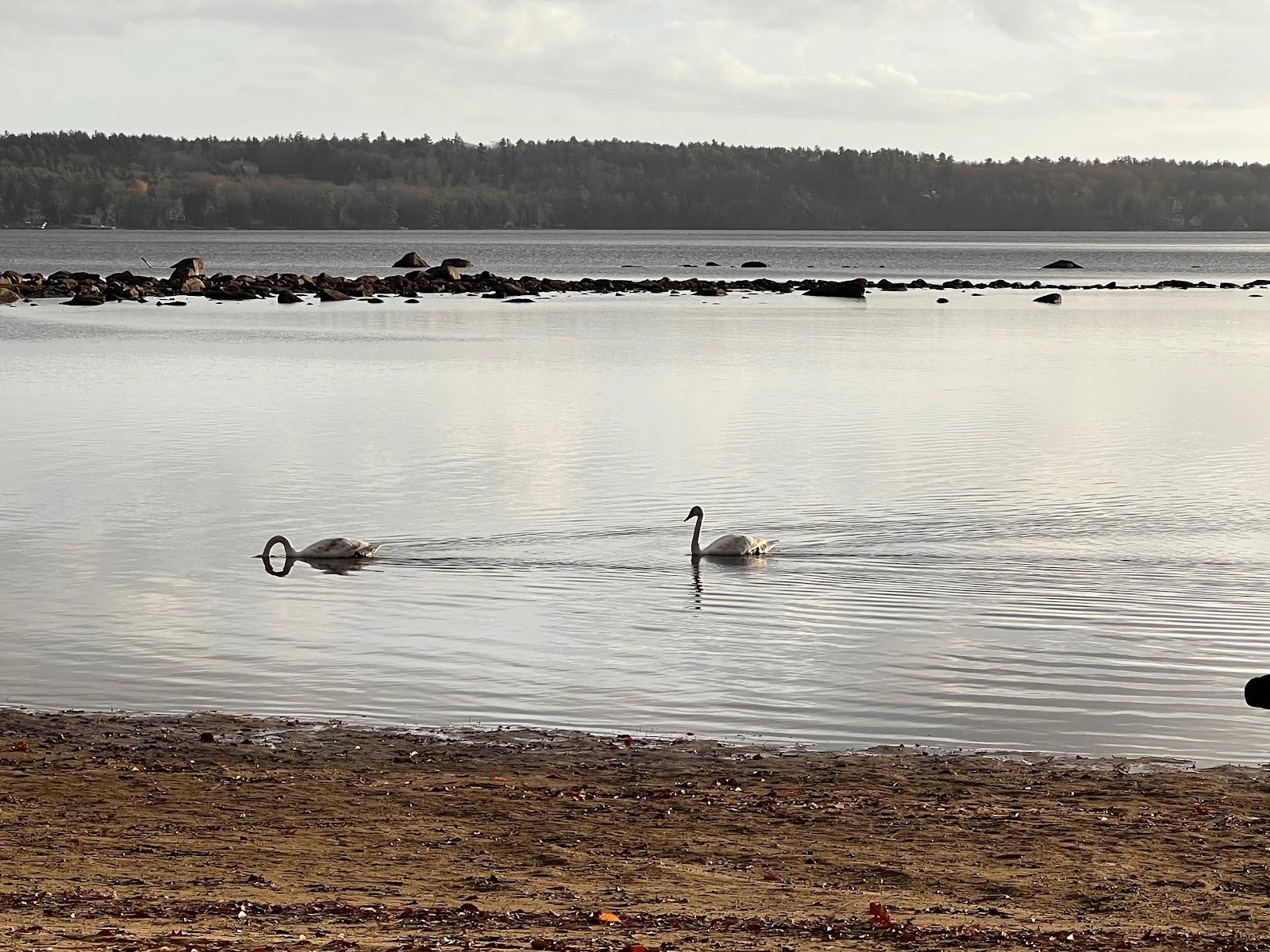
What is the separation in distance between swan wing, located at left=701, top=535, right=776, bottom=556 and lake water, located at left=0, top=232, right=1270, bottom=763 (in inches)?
13.8

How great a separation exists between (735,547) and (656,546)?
4.81ft

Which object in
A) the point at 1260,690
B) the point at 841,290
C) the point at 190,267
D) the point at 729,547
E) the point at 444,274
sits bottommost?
the point at 729,547

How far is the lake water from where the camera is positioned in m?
14.8

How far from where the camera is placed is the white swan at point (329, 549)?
824 inches

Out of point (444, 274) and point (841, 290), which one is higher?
point (444, 274)

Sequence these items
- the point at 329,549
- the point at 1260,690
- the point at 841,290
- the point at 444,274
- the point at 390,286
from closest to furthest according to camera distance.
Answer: the point at 1260,690
the point at 329,549
the point at 390,286
the point at 841,290
the point at 444,274

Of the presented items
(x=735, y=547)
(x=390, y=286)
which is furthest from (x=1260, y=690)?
(x=390, y=286)

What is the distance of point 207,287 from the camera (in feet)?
321

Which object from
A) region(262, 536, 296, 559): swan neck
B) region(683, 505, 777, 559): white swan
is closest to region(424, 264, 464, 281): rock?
region(262, 536, 296, 559): swan neck

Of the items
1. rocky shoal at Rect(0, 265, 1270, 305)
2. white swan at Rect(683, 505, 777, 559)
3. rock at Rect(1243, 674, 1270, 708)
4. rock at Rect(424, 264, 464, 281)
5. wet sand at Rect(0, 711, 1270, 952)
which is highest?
rock at Rect(424, 264, 464, 281)

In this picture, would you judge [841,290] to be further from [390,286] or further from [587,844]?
[587,844]

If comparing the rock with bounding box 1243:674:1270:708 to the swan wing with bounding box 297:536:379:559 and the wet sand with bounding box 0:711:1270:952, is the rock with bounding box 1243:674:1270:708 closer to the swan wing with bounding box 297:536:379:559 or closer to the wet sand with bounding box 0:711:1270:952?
the wet sand with bounding box 0:711:1270:952

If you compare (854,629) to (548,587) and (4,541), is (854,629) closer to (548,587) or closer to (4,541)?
(548,587)

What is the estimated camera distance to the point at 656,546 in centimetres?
2241
